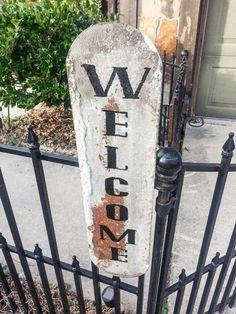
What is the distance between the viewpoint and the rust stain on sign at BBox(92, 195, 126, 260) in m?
Result: 1.08

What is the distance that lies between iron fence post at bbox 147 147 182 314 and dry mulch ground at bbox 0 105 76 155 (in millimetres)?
2520

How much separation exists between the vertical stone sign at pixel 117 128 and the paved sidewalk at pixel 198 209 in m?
1.13

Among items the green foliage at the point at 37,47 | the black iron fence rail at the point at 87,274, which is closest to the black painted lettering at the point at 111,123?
the black iron fence rail at the point at 87,274

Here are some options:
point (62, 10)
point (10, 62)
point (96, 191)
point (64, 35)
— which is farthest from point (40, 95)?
point (96, 191)

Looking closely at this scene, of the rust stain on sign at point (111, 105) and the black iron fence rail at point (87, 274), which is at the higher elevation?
the rust stain on sign at point (111, 105)

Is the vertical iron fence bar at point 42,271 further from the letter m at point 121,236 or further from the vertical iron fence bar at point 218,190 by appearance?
the vertical iron fence bar at point 218,190

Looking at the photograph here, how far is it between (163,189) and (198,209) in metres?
1.87

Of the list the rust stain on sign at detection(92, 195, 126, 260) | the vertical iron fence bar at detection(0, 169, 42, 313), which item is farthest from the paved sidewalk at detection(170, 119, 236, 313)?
the rust stain on sign at detection(92, 195, 126, 260)

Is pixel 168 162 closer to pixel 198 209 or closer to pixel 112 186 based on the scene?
pixel 112 186

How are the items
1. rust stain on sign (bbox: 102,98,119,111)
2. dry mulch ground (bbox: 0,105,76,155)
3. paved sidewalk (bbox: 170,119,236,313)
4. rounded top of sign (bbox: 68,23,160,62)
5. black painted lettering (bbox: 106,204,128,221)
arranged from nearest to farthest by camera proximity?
rounded top of sign (bbox: 68,23,160,62) → rust stain on sign (bbox: 102,98,119,111) → black painted lettering (bbox: 106,204,128,221) → paved sidewalk (bbox: 170,119,236,313) → dry mulch ground (bbox: 0,105,76,155)

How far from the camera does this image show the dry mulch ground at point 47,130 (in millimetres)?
3770

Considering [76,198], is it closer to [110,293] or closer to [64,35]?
[110,293]

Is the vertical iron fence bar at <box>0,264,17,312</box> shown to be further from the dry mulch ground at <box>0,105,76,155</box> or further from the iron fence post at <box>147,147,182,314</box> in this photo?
the dry mulch ground at <box>0,105,76,155</box>

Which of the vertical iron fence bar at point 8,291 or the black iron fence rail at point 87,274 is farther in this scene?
the vertical iron fence bar at point 8,291
